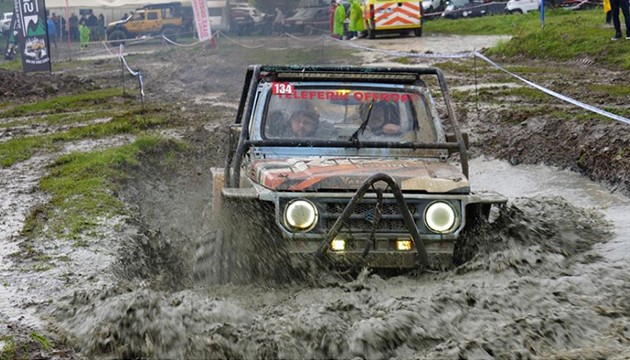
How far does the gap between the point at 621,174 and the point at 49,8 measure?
45867 millimetres

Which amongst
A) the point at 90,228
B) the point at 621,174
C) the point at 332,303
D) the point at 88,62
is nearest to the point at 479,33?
the point at 88,62

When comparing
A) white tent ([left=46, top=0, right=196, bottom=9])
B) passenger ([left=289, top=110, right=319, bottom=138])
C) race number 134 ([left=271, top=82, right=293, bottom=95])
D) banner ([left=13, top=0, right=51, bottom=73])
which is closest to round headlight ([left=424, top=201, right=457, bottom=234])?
Answer: passenger ([left=289, top=110, right=319, bottom=138])

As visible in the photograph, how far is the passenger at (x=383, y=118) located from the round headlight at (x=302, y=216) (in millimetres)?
1339

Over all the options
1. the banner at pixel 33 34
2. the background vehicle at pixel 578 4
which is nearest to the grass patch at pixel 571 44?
the background vehicle at pixel 578 4

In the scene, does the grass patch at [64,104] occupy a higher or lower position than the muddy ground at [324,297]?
lower

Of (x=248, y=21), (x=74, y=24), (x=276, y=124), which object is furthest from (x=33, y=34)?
(x=74, y=24)

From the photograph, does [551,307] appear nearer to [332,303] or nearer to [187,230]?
[332,303]

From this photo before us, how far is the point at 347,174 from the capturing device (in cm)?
602

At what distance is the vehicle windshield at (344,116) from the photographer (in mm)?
7055

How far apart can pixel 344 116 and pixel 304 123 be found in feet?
1.01

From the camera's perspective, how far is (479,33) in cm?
3066

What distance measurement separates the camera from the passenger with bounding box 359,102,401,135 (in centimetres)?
708

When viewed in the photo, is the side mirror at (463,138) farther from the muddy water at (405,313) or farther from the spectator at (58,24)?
the spectator at (58,24)

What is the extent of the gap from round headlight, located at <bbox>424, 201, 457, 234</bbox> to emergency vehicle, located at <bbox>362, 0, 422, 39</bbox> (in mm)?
25702
